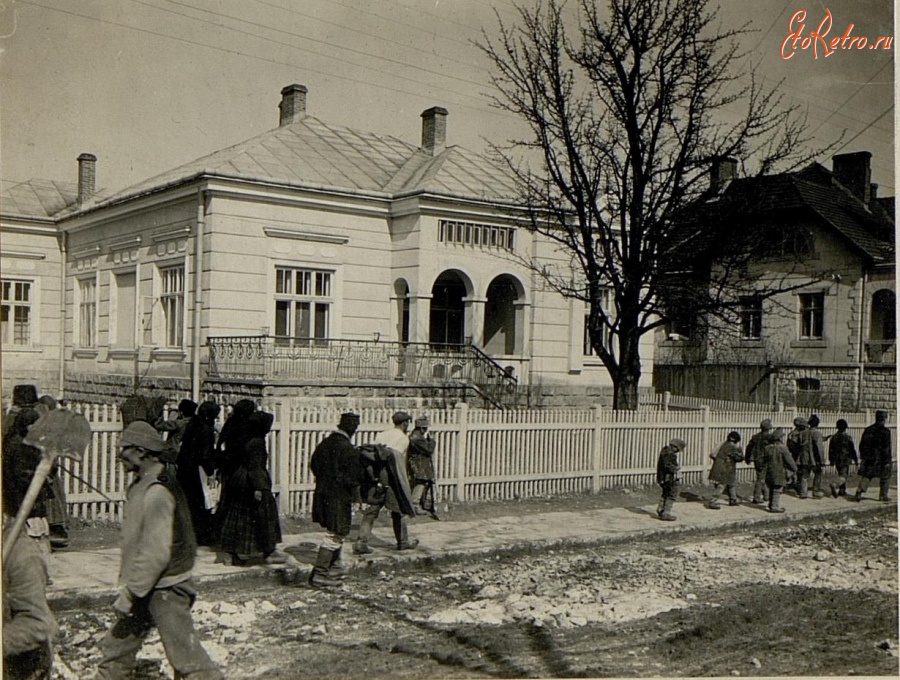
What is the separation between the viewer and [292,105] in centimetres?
1986

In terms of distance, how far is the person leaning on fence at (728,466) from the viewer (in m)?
11.9

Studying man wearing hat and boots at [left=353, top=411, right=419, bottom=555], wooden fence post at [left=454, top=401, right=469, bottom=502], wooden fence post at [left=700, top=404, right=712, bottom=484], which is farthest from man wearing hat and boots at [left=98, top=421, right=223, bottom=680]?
wooden fence post at [left=700, top=404, right=712, bottom=484]

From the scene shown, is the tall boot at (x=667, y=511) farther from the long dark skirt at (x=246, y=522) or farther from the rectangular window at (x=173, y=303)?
the rectangular window at (x=173, y=303)

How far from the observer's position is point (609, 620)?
6379 millimetres

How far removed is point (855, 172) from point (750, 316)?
3.89m

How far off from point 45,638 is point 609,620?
4.29 m

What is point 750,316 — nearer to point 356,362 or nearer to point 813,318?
point 813,318

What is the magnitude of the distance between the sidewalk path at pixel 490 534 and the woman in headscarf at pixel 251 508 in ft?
0.67

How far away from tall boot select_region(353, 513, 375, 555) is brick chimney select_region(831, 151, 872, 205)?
25.3 ft

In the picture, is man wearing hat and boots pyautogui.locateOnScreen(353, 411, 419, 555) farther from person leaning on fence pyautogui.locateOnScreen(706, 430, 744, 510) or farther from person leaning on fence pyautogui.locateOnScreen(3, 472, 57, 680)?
person leaning on fence pyautogui.locateOnScreen(706, 430, 744, 510)

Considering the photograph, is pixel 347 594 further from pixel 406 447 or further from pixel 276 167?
pixel 276 167

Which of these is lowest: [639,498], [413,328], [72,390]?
[639,498]

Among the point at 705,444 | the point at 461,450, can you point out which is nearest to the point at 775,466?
the point at 705,444

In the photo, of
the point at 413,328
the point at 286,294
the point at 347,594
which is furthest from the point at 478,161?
the point at 347,594
